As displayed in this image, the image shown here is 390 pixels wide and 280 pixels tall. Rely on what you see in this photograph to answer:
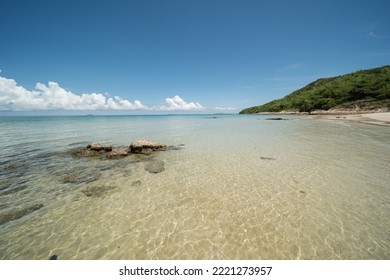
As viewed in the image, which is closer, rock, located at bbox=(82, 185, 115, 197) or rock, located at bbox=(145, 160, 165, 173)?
rock, located at bbox=(82, 185, 115, 197)

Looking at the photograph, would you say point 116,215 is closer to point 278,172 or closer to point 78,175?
point 78,175

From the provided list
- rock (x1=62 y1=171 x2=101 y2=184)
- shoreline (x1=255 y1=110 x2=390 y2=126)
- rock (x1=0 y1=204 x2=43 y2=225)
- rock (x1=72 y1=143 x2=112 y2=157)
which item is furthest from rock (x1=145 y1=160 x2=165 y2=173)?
shoreline (x1=255 y1=110 x2=390 y2=126)

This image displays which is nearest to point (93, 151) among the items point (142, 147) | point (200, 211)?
point (142, 147)

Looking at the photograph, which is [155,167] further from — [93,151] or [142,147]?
[93,151]

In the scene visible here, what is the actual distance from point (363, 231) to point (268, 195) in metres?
2.97

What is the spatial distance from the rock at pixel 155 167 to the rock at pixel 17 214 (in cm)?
527

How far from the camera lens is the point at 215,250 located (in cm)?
454

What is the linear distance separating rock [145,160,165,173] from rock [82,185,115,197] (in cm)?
275

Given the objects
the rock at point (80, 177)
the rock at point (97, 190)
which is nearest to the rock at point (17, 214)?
the rock at point (97, 190)

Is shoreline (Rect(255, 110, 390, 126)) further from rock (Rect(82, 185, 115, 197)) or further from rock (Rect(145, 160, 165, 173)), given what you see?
rock (Rect(82, 185, 115, 197))

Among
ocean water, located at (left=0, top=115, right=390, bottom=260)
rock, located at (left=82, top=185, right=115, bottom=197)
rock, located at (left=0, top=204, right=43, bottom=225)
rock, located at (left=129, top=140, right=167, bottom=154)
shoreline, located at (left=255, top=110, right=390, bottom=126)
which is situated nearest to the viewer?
ocean water, located at (left=0, top=115, right=390, bottom=260)

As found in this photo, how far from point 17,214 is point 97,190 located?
2.68m

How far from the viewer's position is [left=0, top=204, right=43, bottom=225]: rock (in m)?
5.99
